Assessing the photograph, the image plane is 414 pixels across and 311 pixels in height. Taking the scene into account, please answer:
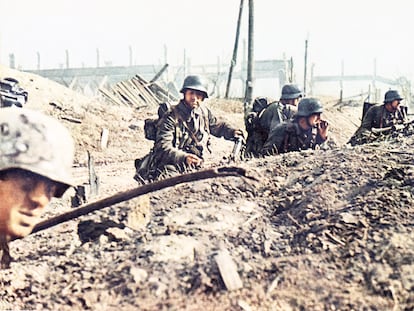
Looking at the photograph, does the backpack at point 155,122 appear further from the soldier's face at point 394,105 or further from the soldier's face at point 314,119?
the soldier's face at point 394,105

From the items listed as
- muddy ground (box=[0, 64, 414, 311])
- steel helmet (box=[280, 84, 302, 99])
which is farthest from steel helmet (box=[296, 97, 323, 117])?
steel helmet (box=[280, 84, 302, 99])

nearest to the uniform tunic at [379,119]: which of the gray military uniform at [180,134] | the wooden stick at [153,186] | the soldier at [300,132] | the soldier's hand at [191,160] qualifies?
the soldier at [300,132]

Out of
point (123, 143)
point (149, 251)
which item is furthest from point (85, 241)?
point (123, 143)

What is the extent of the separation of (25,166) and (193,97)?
4.31m

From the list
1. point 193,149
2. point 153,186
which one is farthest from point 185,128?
point 153,186

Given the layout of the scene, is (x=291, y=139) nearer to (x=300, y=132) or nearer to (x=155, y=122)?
(x=300, y=132)

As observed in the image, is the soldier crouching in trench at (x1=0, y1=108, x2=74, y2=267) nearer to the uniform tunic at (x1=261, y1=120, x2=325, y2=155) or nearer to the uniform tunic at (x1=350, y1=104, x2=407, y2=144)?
the uniform tunic at (x1=261, y1=120, x2=325, y2=155)

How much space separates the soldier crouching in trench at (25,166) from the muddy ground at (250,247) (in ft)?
2.41

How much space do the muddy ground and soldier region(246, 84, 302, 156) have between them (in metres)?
2.97

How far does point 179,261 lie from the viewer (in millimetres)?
3201

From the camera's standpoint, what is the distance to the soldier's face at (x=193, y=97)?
6547mm

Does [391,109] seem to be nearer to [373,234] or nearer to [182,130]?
[182,130]

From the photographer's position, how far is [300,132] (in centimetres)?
677

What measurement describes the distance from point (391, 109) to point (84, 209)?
655cm
